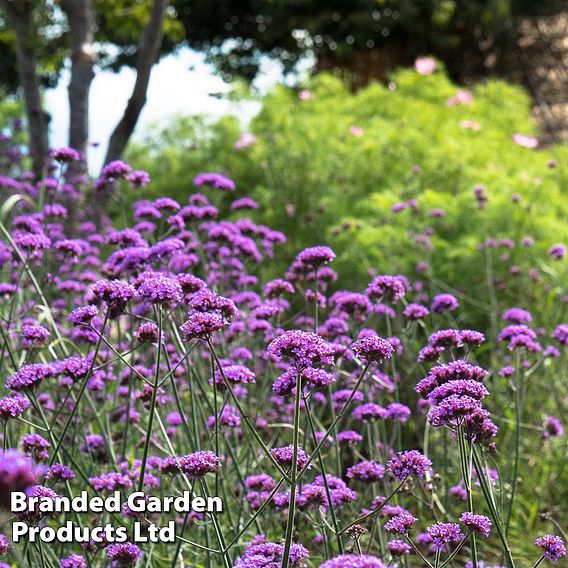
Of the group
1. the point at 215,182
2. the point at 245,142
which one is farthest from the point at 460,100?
the point at 215,182

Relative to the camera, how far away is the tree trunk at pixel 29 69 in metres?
7.41

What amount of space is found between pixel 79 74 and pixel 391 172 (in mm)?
2819

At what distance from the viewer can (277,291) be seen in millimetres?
2633

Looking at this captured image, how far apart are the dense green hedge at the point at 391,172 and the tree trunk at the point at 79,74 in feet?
5.55

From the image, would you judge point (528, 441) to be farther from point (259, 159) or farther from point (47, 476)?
point (259, 159)

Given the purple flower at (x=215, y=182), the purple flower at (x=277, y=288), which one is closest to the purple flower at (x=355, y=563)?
the purple flower at (x=277, y=288)

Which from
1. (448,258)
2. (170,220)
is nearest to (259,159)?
(448,258)

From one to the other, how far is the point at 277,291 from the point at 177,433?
79 centimetres

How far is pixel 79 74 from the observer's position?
646 centimetres

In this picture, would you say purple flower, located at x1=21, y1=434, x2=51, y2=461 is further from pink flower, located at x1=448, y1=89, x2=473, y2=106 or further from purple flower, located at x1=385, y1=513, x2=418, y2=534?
pink flower, located at x1=448, y1=89, x2=473, y2=106

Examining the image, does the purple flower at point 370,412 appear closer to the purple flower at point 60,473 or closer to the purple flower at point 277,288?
the purple flower at point 277,288

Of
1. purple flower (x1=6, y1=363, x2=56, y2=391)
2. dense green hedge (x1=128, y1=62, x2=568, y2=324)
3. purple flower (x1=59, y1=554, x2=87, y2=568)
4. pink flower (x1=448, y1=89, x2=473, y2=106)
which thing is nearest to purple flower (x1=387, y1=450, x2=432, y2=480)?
purple flower (x1=59, y1=554, x2=87, y2=568)

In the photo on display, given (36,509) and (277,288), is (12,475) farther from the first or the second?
(277,288)

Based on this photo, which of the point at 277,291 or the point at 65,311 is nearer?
the point at 277,291
